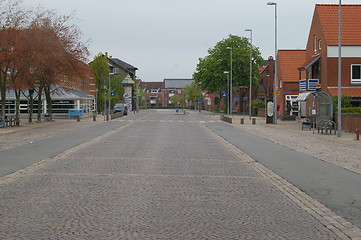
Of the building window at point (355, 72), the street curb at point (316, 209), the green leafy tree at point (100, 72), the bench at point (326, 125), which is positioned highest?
the green leafy tree at point (100, 72)

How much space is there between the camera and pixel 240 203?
7.88 m

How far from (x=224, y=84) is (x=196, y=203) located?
66994 mm

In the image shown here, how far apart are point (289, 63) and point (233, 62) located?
9.50 meters

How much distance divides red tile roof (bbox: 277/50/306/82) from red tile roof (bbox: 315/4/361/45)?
19735mm

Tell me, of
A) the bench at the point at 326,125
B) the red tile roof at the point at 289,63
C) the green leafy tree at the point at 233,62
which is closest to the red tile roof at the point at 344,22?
the bench at the point at 326,125

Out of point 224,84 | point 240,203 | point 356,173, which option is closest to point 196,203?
point 240,203

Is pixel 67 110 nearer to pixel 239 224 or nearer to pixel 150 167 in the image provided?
pixel 150 167

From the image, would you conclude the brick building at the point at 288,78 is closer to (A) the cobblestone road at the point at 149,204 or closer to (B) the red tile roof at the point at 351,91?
(B) the red tile roof at the point at 351,91

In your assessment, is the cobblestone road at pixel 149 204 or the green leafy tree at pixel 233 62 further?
the green leafy tree at pixel 233 62

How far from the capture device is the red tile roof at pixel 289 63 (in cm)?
6309

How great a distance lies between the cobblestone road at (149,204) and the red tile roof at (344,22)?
30.1 metres

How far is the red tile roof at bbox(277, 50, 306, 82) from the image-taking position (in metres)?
63.1

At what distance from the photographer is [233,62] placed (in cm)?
7125

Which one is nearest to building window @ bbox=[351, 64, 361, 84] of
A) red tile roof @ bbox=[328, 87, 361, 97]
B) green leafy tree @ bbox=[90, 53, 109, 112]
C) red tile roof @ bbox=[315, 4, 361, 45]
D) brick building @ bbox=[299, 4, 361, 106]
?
brick building @ bbox=[299, 4, 361, 106]
